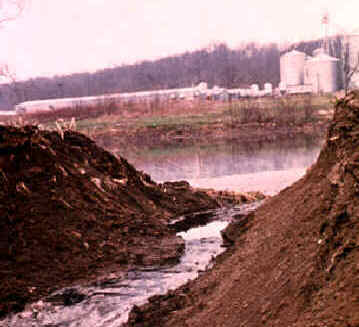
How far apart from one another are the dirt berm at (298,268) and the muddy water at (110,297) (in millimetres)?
571

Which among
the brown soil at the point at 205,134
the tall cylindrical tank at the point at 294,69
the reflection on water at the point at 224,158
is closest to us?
the reflection on water at the point at 224,158

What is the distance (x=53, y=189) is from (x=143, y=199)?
2796mm

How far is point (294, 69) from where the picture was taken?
8019 centimetres

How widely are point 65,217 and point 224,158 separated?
20.8 metres

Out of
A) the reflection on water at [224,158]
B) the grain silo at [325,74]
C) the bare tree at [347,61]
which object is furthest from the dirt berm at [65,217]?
the grain silo at [325,74]

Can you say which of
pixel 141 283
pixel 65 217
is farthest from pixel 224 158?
pixel 141 283

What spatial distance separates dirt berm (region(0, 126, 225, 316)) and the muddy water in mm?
319

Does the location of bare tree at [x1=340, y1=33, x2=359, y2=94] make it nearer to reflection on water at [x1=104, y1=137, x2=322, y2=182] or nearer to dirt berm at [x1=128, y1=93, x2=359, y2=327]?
reflection on water at [x1=104, y1=137, x2=322, y2=182]

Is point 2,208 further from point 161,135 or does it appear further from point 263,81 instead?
point 263,81

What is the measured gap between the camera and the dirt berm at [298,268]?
449 centimetres

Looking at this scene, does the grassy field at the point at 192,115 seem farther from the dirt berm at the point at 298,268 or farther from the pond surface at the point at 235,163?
the dirt berm at the point at 298,268

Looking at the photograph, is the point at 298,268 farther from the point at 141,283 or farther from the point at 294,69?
the point at 294,69

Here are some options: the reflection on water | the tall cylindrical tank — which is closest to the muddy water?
the reflection on water

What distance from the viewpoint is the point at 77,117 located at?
67.4 m
